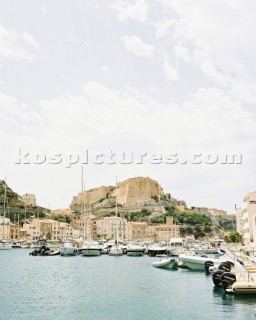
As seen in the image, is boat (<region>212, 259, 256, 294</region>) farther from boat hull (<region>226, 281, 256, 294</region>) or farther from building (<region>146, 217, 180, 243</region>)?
building (<region>146, 217, 180, 243</region>)

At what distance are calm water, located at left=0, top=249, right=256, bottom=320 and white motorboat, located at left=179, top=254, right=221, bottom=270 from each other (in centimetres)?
208

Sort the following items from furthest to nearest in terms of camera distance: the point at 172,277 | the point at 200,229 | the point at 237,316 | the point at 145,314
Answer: the point at 200,229
the point at 172,277
the point at 145,314
the point at 237,316

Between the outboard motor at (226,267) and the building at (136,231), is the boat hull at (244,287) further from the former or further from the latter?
the building at (136,231)

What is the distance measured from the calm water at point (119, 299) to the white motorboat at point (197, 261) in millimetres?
2077

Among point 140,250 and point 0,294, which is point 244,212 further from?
point 0,294

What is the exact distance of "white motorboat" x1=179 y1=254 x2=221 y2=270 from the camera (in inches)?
1649

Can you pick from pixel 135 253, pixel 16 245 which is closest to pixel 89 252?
pixel 135 253

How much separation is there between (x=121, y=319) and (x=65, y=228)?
145 metres

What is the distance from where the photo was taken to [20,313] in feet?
76.1

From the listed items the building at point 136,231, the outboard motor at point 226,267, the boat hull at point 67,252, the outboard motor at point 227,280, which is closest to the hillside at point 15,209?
the building at point 136,231

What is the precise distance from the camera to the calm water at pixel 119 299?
22.5 metres

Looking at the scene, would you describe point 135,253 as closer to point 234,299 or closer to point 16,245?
point 234,299

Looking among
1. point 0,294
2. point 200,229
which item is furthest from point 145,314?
point 200,229

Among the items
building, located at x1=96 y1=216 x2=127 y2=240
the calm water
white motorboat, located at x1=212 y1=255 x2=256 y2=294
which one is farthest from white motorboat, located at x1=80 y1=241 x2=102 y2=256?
building, located at x1=96 y1=216 x2=127 y2=240
